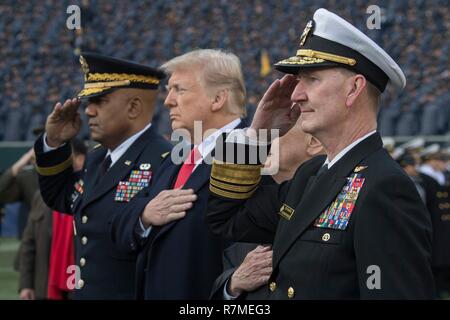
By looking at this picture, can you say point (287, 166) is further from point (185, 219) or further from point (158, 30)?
point (158, 30)

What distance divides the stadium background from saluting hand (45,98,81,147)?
16.8 meters

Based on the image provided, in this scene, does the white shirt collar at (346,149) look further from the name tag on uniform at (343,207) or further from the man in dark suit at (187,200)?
the man in dark suit at (187,200)

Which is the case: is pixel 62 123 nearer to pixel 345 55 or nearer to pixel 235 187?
pixel 235 187

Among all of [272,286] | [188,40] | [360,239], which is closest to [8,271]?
[272,286]

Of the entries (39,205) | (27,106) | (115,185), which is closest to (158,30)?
(27,106)

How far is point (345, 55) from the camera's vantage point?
303cm

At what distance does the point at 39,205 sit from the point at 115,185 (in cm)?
269

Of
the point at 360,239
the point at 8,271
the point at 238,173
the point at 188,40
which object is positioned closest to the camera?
the point at 360,239

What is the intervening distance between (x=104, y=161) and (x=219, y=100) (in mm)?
834

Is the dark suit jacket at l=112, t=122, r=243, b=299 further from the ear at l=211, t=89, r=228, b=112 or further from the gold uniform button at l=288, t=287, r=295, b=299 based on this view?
the gold uniform button at l=288, t=287, r=295, b=299

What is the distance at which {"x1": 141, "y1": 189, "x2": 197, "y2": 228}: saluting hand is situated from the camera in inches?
158

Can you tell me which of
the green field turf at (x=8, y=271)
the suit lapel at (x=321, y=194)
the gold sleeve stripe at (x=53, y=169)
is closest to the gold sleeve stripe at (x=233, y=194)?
the suit lapel at (x=321, y=194)

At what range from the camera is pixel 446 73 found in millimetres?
24328

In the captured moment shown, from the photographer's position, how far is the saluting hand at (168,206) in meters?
4.02
